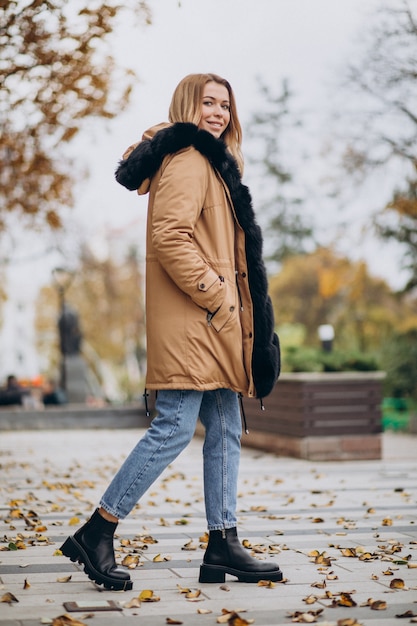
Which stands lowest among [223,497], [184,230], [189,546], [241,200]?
[189,546]

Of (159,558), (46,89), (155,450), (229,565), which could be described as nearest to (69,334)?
(46,89)

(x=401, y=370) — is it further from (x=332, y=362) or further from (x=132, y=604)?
(x=132, y=604)

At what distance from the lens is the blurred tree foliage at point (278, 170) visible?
4384 centimetres

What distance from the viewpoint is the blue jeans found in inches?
178

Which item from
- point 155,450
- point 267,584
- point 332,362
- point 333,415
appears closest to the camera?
point 155,450

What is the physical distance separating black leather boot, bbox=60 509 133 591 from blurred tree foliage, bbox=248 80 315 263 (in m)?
Result: 39.4

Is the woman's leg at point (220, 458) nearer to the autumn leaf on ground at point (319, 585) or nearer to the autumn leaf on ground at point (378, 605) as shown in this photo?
the autumn leaf on ground at point (319, 585)

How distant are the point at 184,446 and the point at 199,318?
1.80ft

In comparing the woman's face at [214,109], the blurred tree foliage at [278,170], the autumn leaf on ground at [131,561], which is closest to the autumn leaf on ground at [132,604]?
the autumn leaf on ground at [131,561]

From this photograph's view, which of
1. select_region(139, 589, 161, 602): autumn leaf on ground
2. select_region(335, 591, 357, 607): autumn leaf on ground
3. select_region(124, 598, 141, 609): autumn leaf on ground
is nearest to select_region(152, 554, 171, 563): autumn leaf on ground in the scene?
select_region(139, 589, 161, 602): autumn leaf on ground

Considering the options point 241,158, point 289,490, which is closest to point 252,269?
point 241,158

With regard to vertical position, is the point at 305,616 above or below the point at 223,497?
below

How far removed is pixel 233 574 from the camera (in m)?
4.70

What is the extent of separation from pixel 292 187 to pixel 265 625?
4147 centimetres
